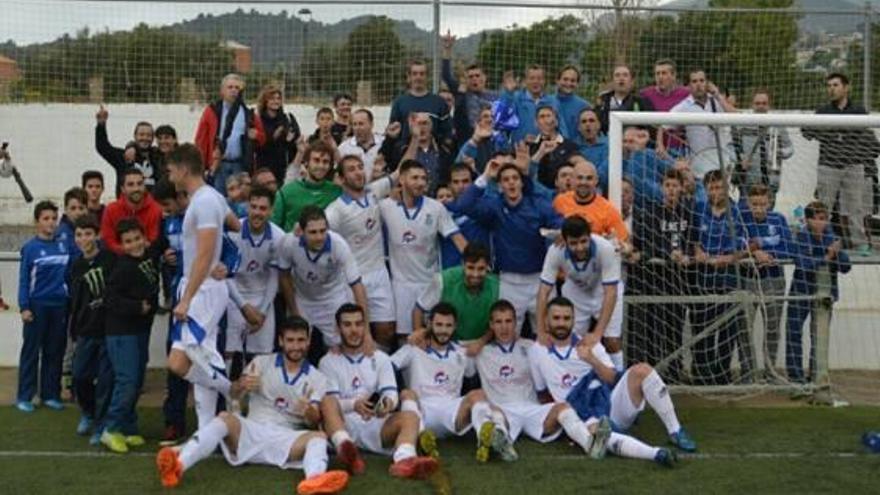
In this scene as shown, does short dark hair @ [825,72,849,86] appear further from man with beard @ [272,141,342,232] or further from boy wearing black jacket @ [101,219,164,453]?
boy wearing black jacket @ [101,219,164,453]

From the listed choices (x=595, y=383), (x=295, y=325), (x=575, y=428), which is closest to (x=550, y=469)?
(x=575, y=428)

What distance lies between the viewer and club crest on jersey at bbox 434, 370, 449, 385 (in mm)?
7648

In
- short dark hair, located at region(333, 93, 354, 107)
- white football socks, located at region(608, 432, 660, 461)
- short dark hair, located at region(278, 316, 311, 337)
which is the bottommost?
white football socks, located at region(608, 432, 660, 461)

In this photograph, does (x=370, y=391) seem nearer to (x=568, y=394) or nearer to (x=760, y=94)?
(x=568, y=394)

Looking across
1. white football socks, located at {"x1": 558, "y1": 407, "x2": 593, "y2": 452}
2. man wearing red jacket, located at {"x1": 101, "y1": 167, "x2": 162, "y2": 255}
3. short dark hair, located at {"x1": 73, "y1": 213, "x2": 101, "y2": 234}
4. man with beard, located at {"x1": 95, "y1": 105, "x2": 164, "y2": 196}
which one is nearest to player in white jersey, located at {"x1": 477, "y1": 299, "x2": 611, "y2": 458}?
white football socks, located at {"x1": 558, "y1": 407, "x2": 593, "y2": 452}

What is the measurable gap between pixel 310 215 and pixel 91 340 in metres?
1.67

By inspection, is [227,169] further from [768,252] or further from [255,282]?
[768,252]

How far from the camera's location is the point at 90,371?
7.91m

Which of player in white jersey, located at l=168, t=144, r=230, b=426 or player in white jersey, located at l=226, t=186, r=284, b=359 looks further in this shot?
player in white jersey, located at l=226, t=186, r=284, b=359

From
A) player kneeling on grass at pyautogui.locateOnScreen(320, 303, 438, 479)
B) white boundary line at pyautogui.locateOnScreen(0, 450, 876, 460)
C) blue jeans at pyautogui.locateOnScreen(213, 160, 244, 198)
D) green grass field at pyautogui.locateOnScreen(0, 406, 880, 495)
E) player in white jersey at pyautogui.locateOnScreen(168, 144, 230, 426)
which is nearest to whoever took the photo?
green grass field at pyautogui.locateOnScreen(0, 406, 880, 495)

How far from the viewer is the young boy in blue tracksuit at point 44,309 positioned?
8.71 meters

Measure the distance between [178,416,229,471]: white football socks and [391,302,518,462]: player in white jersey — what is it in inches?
50.2

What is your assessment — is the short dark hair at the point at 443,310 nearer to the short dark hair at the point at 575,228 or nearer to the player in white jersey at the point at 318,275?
the player in white jersey at the point at 318,275

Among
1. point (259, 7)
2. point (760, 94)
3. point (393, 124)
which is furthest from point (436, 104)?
point (760, 94)
